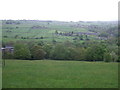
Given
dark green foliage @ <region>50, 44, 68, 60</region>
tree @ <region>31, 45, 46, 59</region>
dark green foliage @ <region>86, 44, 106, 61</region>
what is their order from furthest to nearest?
dark green foliage @ <region>50, 44, 68, 60</region>, tree @ <region>31, 45, 46, 59</region>, dark green foliage @ <region>86, 44, 106, 61</region>

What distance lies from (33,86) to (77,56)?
1893 centimetres

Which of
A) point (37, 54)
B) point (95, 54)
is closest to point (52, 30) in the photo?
point (37, 54)

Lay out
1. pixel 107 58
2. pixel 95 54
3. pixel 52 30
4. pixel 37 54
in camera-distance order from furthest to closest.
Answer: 1. pixel 52 30
2. pixel 37 54
3. pixel 95 54
4. pixel 107 58

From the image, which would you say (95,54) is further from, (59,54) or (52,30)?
(52,30)

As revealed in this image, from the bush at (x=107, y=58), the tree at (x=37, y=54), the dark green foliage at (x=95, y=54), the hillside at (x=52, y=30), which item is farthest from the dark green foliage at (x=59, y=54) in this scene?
the hillside at (x=52, y=30)

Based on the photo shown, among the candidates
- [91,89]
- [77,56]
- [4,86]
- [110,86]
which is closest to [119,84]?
[110,86]

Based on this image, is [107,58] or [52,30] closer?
[107,58]

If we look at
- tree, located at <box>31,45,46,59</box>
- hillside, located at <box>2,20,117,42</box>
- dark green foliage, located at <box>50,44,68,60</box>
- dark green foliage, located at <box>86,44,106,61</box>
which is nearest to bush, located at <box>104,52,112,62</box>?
dark green foliage, located at <box>86,44,106,61</box>

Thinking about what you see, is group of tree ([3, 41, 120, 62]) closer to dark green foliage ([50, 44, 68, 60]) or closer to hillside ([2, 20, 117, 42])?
dark green foliage ([50, 44, 68, 60])

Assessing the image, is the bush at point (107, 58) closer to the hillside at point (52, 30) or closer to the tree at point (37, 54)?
the tree at point (37, 54)

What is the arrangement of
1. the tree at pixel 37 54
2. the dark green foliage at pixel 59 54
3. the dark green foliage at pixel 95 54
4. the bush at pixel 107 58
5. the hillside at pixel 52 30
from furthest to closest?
1. the hillside at pixel 52 30
2. the dark green foliage at pixel 59 54
3. the tree at pixel 37 54
4. the dark green foliage at pixel 95 54
5. the bush at pixel 107 58

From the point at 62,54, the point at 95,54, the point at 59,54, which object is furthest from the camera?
the point at 59,54

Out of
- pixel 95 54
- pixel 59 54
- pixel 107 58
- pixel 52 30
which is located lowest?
pixel 107 58

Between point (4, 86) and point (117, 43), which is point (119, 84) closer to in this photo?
point (4, 86)
